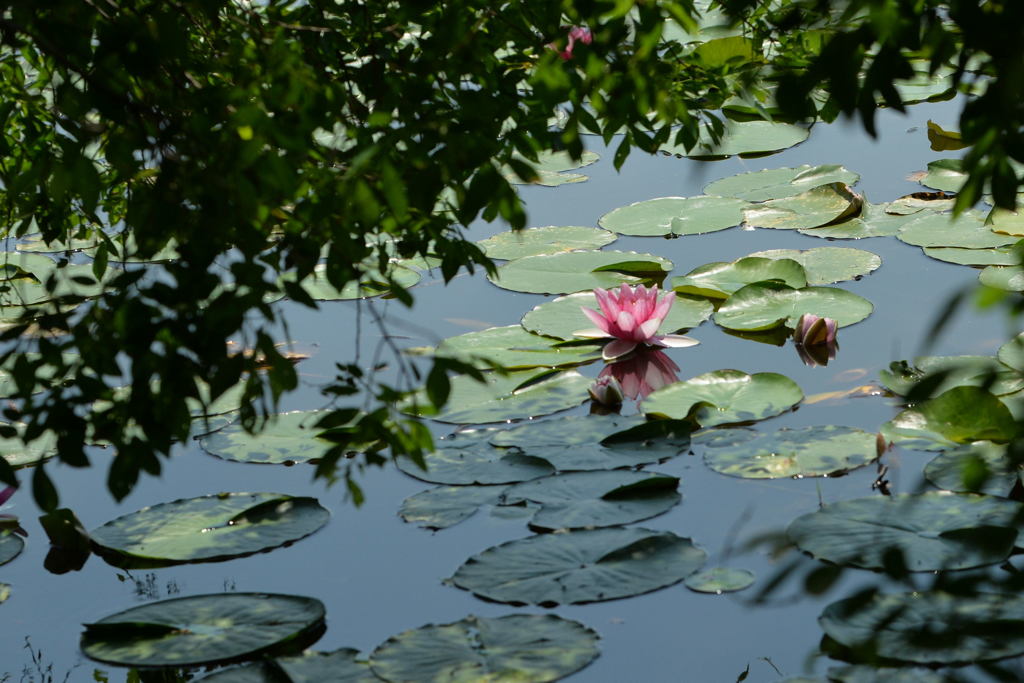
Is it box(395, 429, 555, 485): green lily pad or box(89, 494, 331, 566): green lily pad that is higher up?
box(395, 429, 555, 485): green lily pad

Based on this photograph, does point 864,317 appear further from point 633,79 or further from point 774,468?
point 633,79

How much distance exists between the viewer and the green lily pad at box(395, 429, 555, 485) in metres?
2.26

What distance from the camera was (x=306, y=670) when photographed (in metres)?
1.72

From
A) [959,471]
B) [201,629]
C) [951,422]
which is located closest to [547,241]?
[951,422]

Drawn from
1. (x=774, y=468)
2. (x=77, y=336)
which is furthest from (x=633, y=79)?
(x=774, y=468)

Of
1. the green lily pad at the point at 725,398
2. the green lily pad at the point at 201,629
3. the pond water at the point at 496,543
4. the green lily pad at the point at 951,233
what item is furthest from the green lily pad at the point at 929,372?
the green lily pad at the point at 201,629

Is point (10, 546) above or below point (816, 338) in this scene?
below

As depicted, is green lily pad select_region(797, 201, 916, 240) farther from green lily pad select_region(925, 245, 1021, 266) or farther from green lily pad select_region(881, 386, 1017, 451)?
green lily pad select_region(881, 386, 1017, 451)

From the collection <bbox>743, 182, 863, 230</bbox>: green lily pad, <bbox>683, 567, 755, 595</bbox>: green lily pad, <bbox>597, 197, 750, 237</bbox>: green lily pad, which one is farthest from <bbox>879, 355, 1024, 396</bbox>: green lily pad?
<bbox>597, 197, 750, 237</bbox>: green lily pad

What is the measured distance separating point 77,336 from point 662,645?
0.94 metres

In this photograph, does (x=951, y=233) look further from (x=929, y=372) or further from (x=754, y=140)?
(x=754, y=140)

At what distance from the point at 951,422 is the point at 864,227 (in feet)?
4.54

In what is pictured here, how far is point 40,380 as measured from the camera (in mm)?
1448

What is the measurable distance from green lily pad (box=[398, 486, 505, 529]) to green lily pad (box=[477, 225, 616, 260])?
140 cm
